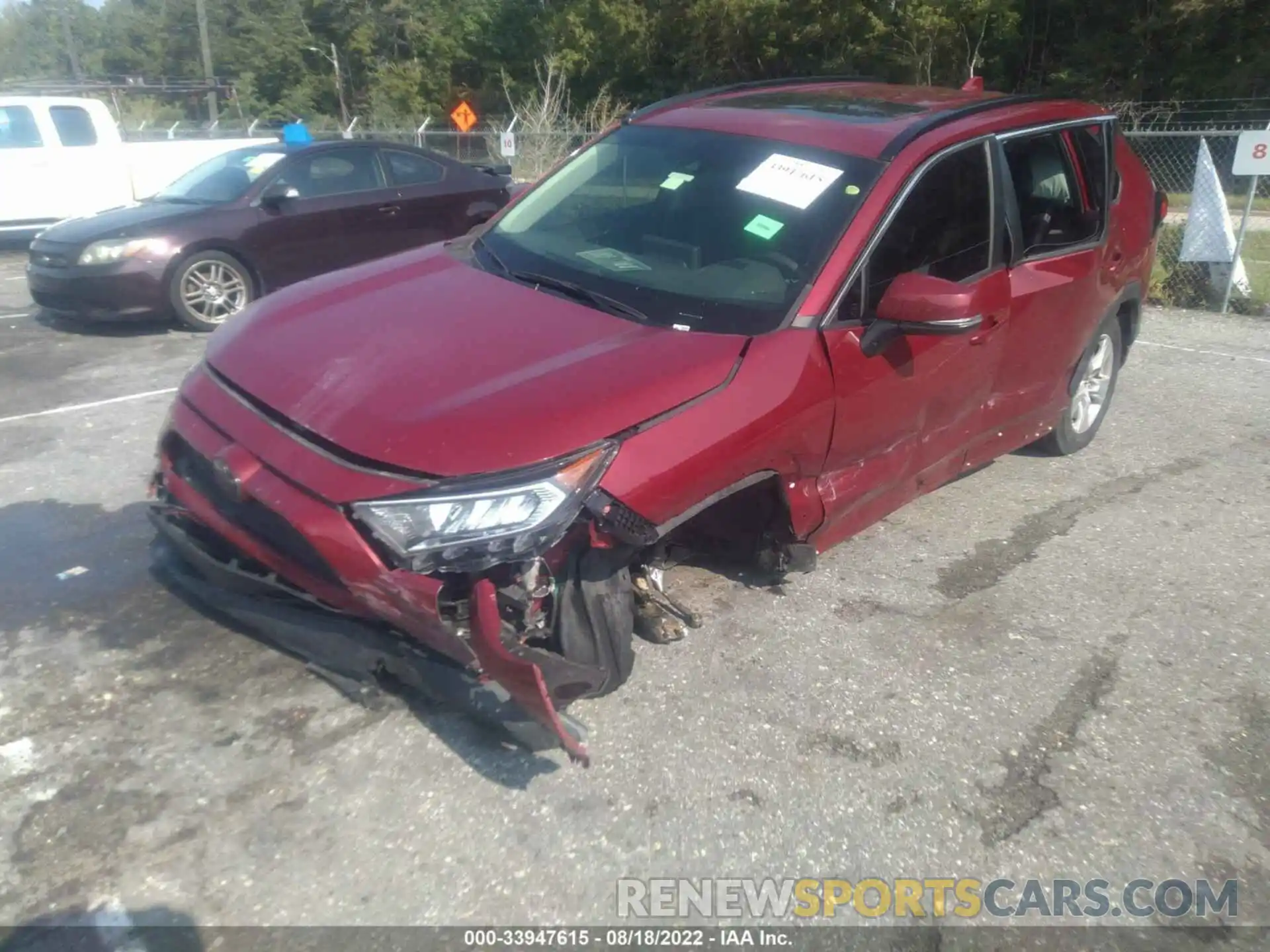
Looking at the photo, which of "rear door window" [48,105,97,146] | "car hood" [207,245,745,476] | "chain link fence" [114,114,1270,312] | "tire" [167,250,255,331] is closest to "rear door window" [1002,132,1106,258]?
"car hood" [207,245,745,476]

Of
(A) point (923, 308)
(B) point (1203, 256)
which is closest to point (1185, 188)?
(B) point (1203, 256)

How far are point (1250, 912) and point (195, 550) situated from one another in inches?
124

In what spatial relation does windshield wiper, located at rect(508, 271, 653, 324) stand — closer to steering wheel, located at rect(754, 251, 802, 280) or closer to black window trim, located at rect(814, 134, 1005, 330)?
steering wheel, located at rect(754, 251, 802, 280)

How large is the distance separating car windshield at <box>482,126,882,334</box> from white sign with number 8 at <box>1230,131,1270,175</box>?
262 inches

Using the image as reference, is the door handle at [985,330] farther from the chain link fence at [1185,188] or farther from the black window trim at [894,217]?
the chain link fence at [1185,188]

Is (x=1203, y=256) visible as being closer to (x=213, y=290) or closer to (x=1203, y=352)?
(x=1203, y=352)

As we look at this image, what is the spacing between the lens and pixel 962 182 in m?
4.14

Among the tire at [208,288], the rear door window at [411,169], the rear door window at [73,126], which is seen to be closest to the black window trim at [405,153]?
the rear door window at [411,169]

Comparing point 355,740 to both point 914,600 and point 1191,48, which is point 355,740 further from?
point 1191,48

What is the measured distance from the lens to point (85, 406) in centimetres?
639

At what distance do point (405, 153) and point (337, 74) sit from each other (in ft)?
176

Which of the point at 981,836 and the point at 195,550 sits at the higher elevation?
the point at 195,550

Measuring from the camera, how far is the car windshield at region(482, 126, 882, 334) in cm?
360

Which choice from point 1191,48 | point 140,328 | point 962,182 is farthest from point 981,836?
point 1191,48
